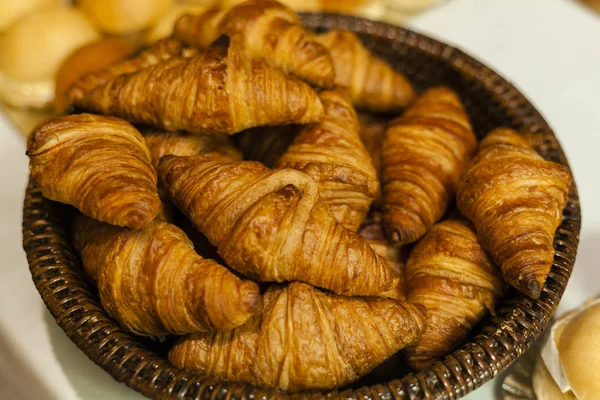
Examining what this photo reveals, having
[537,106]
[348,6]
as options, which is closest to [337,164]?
[537,106]

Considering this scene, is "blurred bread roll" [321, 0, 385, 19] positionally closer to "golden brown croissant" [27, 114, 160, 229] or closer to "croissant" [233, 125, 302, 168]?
"croissant" [233, 125, 302, 168]

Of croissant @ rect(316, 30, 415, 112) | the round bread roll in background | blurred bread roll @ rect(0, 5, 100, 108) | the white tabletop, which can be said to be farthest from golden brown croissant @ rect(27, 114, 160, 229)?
blurred bread roll @ rect(0, 5, 100, 108)

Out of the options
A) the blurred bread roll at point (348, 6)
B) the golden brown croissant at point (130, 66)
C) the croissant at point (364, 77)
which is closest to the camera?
the golden brown croissant at point (130, 66)

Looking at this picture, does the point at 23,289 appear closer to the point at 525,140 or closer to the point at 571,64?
the point at 525,140

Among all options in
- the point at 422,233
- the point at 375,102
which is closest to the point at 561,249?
the point at 422,233

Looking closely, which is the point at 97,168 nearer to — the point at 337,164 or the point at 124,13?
the point at 337,164

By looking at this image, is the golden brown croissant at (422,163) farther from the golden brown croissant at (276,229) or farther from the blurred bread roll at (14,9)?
the blurred bread roll at (14,9)

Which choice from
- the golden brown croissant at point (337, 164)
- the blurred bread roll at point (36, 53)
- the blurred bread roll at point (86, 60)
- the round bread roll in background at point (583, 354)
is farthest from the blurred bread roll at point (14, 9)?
the round bread roll in background at point (583, 354)
